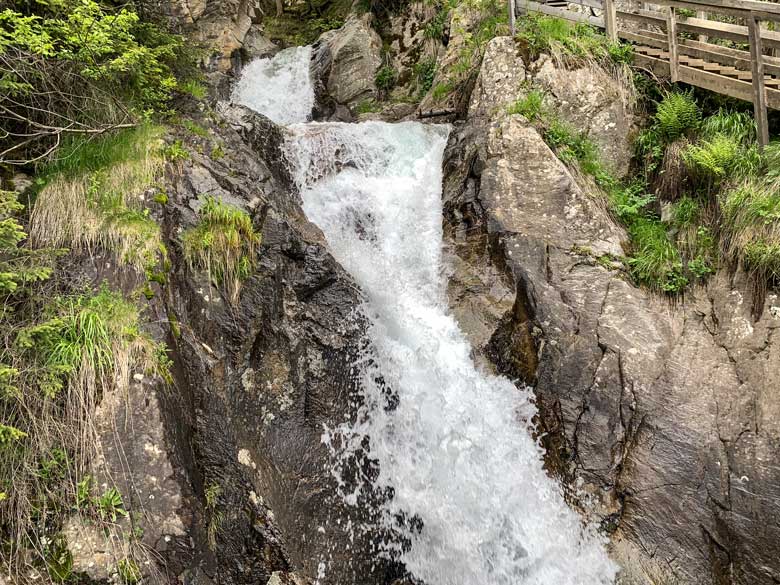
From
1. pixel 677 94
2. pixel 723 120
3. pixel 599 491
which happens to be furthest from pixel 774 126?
pixel 599 491

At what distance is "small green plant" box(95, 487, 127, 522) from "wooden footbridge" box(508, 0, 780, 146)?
316 inches

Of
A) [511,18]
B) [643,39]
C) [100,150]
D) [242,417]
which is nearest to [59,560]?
[242,417]

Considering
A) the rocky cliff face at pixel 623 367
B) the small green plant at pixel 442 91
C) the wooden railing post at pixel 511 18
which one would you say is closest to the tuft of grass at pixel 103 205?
the rocky cliff face at pixel 623 367

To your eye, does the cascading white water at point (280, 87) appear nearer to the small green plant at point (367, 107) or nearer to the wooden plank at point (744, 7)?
the small green plant at point (367, 107)

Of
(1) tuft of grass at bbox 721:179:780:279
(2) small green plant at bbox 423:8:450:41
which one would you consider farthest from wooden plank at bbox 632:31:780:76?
(2) small green plant at bbox 423:8:450:41

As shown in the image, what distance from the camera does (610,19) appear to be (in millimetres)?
8320

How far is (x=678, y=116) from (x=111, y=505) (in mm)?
8220

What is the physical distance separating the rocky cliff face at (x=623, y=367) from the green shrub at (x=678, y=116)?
1644 millimetres

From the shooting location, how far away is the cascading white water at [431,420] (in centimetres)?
504

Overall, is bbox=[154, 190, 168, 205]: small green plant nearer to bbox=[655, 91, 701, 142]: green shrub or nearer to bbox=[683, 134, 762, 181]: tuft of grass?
bbox=[683, 134, 762, 181]: tuft of grass

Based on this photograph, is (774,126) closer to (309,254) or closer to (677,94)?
(677,94)

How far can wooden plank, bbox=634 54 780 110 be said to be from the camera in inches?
235

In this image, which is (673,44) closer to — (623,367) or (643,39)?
(643,39)

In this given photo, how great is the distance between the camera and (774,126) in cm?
627
